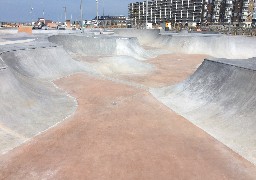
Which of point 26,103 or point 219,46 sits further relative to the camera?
point 219,46

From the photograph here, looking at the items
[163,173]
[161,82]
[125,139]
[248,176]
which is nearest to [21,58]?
[161,82]

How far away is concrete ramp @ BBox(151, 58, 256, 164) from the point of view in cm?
1008

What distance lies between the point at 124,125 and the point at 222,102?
448 centimetres

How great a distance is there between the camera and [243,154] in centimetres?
905

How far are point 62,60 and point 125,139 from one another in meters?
14.5

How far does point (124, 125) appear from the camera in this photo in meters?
11.7

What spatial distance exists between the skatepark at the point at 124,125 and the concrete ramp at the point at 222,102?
0.12 feet

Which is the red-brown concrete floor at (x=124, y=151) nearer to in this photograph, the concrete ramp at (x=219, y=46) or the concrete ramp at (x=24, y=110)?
the concrete ramp at (x=24, y=110)

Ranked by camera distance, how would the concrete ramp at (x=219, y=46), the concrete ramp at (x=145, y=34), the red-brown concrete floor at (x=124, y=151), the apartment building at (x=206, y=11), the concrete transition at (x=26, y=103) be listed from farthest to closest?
the apartment building at (x=206, y=11) < the concrete ramp at (x=145, y=34) < the concrete ramp at (x=219, y=46) < the concrete transition at (x=26, y=103) < the red-brown concrete floor at (x=124, y=151)

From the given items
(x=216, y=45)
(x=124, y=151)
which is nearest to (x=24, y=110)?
(x=124, y=151)

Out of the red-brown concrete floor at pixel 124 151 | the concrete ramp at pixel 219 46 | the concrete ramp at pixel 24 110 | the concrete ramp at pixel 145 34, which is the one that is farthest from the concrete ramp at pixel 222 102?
the concrete ramp at pixel 145 34

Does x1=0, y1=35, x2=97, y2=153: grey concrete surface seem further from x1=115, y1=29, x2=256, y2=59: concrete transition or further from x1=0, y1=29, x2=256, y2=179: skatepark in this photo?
x1=115, y1=29, x2=256, y2=59: concrete transition

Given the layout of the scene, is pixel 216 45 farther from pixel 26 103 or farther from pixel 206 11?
pixel 206 11

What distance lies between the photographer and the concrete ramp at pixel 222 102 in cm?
1008
